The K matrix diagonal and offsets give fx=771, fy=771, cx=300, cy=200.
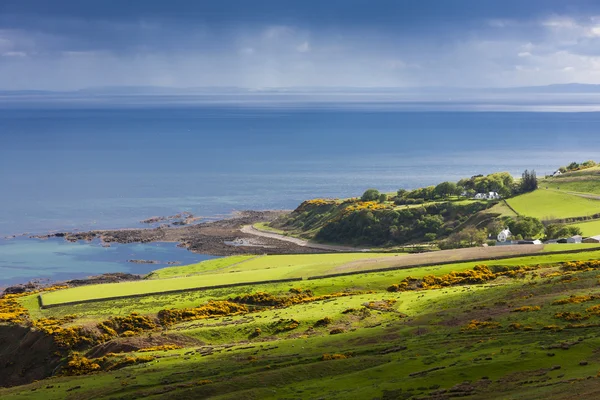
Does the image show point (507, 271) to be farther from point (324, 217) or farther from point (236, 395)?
point (324, 217)

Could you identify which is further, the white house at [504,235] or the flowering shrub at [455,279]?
the white house at [504,235]

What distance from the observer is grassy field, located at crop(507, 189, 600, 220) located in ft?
416

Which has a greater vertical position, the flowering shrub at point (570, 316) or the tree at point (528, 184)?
the tree at point (528, 184)

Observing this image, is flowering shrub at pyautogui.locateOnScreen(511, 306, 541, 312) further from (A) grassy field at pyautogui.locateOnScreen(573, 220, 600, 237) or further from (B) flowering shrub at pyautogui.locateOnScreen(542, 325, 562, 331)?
(A) grassy field at pyautogui.locateOnScreen(573, 220, 600, 237)

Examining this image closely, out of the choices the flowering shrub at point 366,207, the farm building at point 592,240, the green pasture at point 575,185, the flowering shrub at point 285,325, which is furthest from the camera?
the green pasture at point 575,185

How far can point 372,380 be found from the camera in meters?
43.9

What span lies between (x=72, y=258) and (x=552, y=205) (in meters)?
82.2

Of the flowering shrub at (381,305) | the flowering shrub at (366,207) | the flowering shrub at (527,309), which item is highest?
the flowering shrub at (366,207)

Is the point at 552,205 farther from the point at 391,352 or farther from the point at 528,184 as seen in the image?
the point at 391,352

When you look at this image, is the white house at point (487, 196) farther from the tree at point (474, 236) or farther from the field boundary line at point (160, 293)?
the field boundary line at point (160, 293)

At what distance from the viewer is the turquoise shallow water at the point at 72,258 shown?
11475 centimetres

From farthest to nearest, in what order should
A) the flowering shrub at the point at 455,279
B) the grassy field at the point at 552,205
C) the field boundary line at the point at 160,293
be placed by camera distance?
the grassy field at the point at 552,205 < the flowering shrub at the point at 455,279 < the field boundary line at the point at 160,293

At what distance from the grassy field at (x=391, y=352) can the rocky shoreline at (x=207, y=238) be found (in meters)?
58.8

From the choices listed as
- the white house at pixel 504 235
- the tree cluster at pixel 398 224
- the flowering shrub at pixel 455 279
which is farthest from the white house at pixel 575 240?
the tree cluster at pixel 398 224
